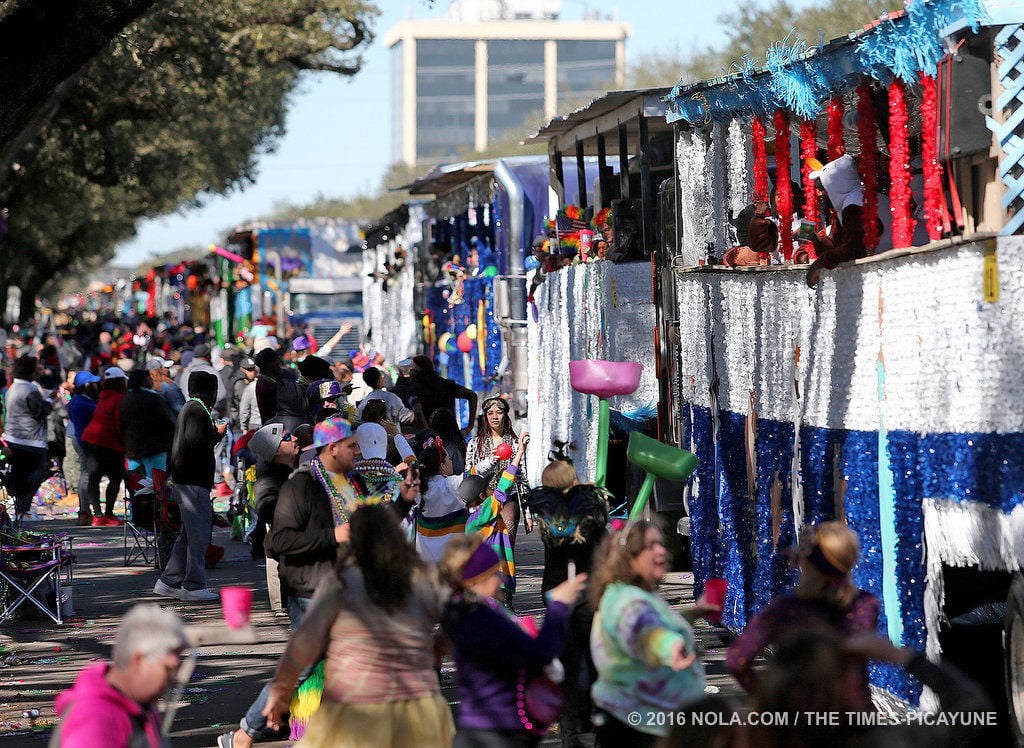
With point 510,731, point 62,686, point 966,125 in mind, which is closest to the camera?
point 510,731

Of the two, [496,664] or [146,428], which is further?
[146,428]

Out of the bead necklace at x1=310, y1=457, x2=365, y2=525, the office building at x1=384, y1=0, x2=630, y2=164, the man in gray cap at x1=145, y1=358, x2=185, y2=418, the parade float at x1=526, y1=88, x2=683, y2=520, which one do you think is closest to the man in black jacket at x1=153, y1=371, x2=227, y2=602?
the parade float at x1=526, y1=88, x2=683, y2=520

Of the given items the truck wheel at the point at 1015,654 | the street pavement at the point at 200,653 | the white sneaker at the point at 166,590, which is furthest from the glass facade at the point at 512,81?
the truck wheel at the point at 1015,654

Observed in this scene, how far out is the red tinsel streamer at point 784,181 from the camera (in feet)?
31.2

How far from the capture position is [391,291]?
3641 cm

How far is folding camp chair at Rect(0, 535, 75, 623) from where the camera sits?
445 inches

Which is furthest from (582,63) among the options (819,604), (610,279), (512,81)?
(819,604)

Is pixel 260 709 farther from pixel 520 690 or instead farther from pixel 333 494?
pixel 520 690

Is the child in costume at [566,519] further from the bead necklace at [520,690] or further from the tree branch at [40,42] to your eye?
the tree branch at [40,42]

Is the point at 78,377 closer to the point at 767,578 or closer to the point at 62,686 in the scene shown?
the point at 62,686

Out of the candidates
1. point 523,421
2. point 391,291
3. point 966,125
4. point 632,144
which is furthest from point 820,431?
point 391,291

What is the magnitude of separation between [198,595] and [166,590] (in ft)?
1.30

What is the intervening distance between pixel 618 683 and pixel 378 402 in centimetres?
587

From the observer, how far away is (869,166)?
8.18 metres
